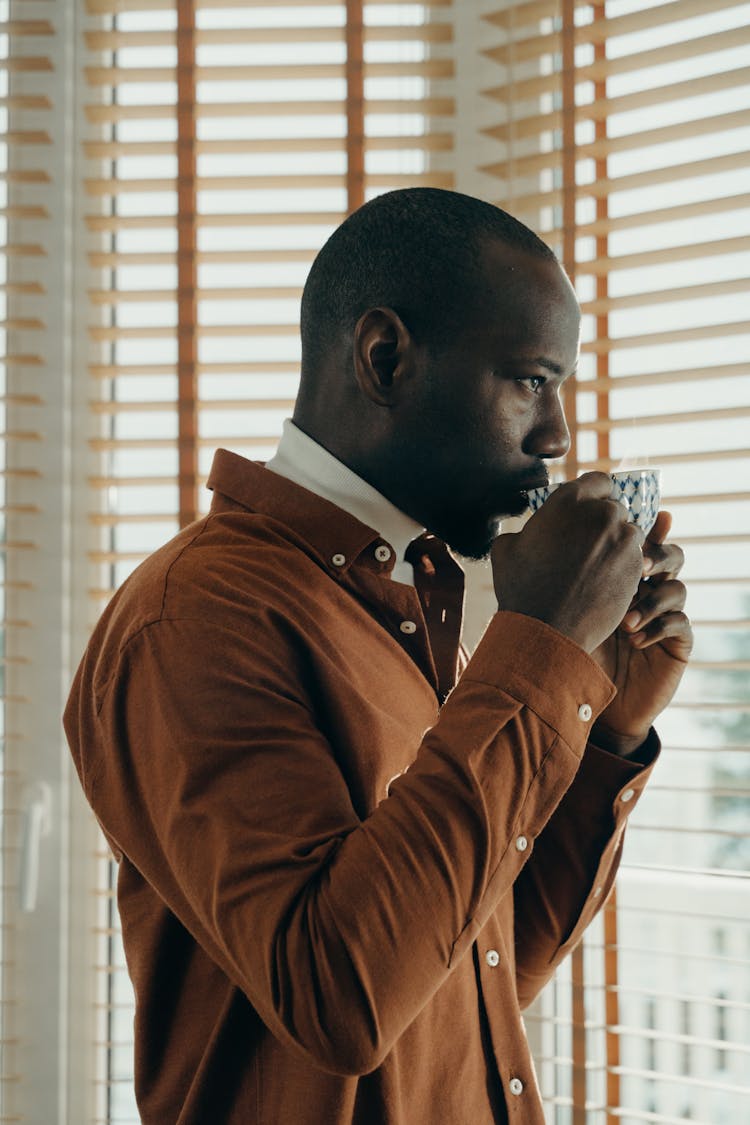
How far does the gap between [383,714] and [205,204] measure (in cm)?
106

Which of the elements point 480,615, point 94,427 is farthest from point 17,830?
point 480,615

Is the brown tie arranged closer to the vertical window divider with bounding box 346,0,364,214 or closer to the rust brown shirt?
the rust brown shirt

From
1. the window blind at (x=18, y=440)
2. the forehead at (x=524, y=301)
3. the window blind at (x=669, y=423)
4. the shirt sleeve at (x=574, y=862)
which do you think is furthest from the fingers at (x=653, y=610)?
the window blind at (x=18, y=440)

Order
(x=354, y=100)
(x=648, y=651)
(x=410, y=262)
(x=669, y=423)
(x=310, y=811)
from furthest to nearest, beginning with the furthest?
(x=354, y=100) → (x=669, y=423) → (x=648, y=651) → (x=410, y=262) → (x=310, y=811)

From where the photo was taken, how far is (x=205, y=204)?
5.81ft

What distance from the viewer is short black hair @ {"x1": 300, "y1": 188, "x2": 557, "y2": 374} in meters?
1.06

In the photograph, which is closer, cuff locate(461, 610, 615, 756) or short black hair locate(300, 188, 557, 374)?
cuff locate(461, 610, 615, 756)

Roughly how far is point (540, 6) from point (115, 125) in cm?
64

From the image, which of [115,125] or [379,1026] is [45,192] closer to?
[115,125]

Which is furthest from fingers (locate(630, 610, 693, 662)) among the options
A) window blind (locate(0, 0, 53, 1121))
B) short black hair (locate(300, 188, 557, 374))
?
window blind (locate(0, 0, 53, 1121))

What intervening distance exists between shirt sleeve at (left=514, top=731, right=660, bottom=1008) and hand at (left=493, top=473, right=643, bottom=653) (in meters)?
0.29

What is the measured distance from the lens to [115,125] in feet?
5.89

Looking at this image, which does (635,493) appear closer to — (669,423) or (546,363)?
(546,363)

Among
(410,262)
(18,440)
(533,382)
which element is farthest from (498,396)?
(18,440)
